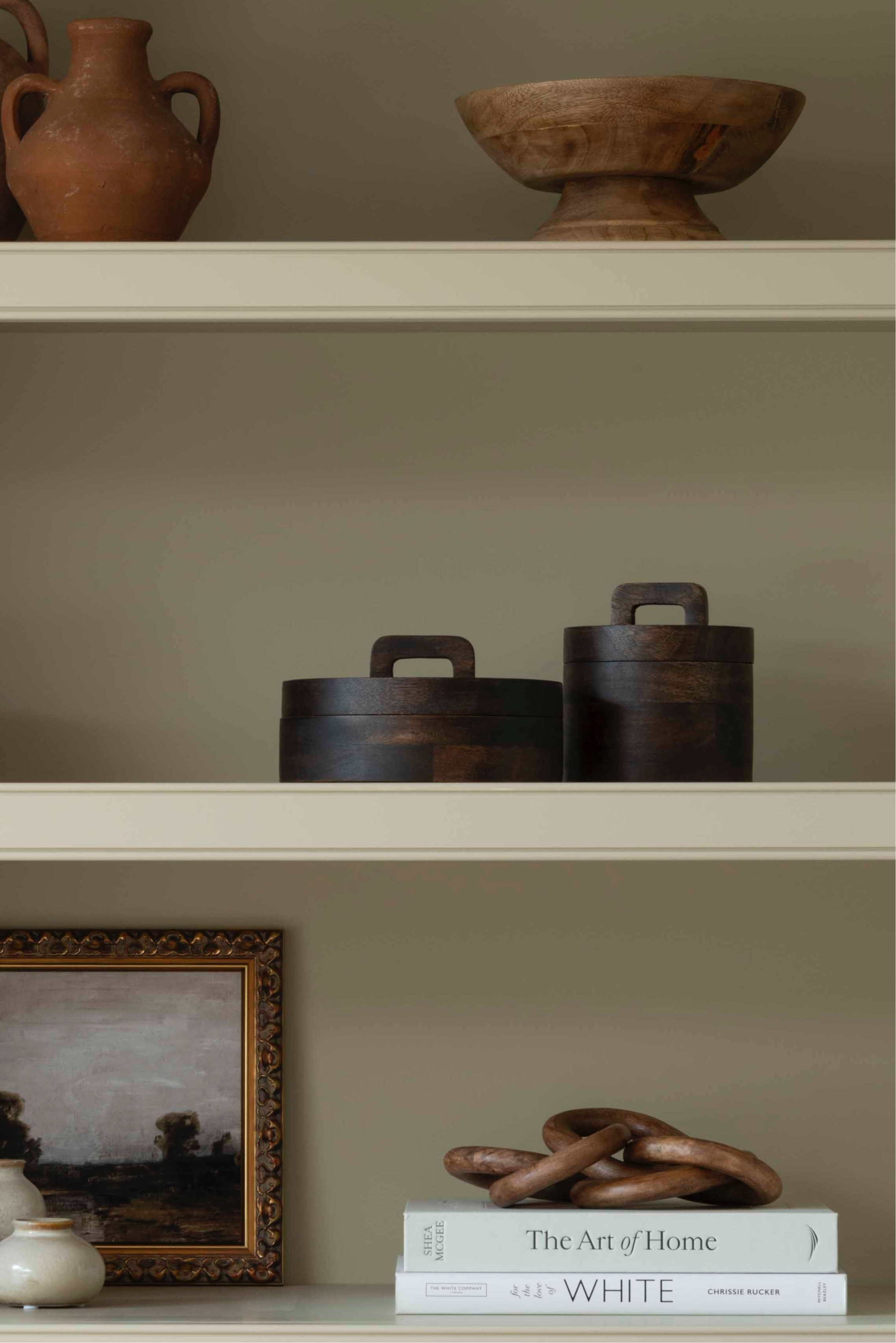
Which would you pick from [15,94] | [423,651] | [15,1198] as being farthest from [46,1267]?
[15,94]

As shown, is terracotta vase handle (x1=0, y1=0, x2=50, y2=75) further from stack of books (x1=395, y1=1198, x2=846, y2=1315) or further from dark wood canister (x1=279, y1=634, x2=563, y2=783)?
stack of books (x1=395, y1=1198, x2=846, y2=1315)

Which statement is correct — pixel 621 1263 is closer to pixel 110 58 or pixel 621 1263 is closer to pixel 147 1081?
pixel 147 1081

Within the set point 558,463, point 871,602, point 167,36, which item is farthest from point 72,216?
point 871,602

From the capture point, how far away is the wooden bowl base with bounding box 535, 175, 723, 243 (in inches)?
57.2

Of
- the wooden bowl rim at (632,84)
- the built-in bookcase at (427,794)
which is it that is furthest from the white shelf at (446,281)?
the wooden bowl rim at (632,84)

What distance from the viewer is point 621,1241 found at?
141 centimetres

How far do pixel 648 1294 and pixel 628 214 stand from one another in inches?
37.3

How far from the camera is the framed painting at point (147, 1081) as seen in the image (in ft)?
5.32

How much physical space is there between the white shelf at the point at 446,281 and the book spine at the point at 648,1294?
0.83 meters

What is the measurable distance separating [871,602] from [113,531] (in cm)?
79

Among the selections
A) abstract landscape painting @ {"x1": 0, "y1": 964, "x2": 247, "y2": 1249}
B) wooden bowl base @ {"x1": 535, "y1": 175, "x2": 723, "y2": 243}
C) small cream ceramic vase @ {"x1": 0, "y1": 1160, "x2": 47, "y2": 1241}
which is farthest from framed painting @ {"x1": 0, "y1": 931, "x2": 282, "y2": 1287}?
wooden bowl base @ {"x1": 535, "y1": 175, "x2": 723, "y2": 243}

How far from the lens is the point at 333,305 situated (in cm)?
141

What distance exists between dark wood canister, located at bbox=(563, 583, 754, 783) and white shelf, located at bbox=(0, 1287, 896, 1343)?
455 millimetres

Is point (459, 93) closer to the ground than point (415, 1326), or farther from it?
farther from it
